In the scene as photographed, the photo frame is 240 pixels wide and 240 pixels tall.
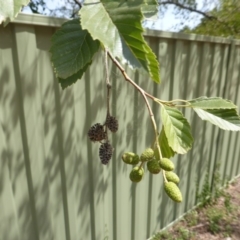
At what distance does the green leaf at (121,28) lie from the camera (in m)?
0.27

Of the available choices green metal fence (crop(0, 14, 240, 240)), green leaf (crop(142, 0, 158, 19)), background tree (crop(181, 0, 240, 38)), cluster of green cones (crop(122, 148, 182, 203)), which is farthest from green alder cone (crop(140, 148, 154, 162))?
background tree (crop(181, 0, 240, 38))

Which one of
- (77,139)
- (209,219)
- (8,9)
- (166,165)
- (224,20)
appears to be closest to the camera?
(8,9)

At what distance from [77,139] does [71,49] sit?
1290 millimetres

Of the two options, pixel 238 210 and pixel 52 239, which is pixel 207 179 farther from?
pixel 52 239

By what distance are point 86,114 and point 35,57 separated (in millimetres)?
491

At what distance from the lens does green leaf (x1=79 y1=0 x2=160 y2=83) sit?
273mm

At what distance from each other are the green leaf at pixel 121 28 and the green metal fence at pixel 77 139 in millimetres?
1073

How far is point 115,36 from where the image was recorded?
28 cm

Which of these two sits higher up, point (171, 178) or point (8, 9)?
point (8, 9)

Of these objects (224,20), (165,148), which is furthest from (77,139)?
(224,20)

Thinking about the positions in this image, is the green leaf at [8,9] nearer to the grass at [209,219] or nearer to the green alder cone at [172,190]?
the green alder cone at [172,190]

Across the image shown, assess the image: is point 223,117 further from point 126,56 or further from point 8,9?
point 8,9

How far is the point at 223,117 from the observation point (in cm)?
43

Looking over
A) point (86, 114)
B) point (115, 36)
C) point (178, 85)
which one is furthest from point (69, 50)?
point (178, 85)
